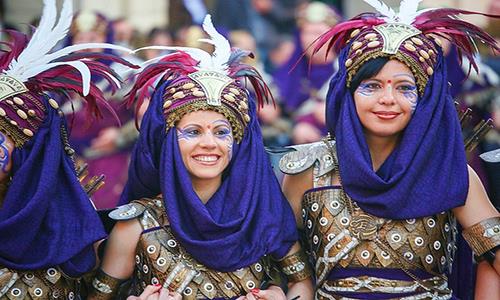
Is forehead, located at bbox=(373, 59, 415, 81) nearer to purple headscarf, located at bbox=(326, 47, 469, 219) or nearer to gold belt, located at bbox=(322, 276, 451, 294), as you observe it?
purple headscarf, located at bbox=(326, 47, 469, 219)

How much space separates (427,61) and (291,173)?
81 centimetres

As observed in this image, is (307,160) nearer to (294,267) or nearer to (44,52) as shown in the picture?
(294,267)

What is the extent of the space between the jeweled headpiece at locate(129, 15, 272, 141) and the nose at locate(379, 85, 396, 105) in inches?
24.6

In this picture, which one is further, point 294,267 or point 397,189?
point 294,267

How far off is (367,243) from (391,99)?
658 millimetres

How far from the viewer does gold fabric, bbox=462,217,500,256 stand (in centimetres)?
555

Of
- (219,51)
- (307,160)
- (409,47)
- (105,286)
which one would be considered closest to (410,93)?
(409,47)

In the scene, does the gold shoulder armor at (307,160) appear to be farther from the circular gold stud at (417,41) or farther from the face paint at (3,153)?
the face paint at (3,153)

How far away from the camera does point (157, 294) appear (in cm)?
544

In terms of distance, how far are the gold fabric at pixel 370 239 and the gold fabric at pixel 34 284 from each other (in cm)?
116

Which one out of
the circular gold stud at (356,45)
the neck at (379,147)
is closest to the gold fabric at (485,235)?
the neck at (379,147)

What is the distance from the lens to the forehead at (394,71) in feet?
18.3

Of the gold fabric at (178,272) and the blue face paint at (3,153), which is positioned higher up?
the blue face paint at (3,153)

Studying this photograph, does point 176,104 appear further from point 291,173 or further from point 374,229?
point 374,229
